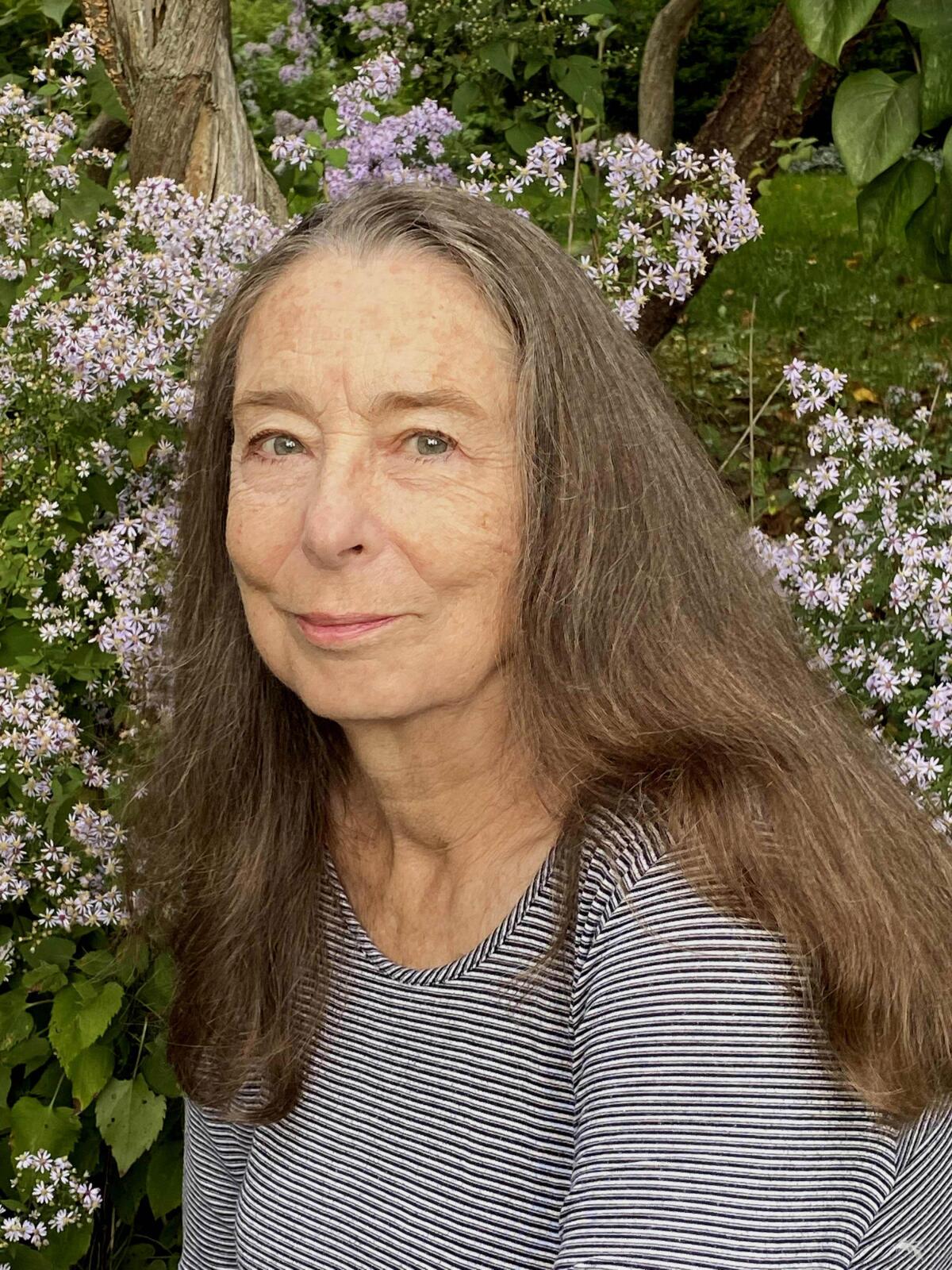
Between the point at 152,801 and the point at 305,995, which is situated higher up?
the point at 152,801

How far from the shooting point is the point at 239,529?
1779 mm

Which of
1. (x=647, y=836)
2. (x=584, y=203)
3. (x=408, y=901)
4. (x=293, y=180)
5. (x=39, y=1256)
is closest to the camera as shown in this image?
(x=647, y=836)

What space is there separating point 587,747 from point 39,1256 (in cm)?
140

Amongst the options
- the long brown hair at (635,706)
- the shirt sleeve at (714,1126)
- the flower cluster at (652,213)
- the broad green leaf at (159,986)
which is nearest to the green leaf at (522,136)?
the flower cluster at (652,213)

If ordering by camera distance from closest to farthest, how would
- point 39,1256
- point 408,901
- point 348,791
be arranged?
point 408,901 → point 348,791 → point 39,1256

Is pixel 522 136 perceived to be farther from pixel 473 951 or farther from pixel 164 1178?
Answer: pixel 473 951

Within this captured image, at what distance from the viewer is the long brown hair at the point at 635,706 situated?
1573 mm

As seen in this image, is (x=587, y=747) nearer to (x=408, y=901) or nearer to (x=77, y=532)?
(x=408, y=901)

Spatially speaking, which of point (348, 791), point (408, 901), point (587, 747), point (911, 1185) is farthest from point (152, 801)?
point (911, 1185)

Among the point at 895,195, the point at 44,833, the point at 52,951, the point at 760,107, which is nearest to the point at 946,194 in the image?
the point at 895,195

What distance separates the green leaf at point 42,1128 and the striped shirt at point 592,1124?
0.52 metres

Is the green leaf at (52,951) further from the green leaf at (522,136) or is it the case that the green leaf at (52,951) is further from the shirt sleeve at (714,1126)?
the green leaf at (522,136)

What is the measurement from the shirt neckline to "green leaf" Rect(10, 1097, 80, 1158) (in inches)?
36.3

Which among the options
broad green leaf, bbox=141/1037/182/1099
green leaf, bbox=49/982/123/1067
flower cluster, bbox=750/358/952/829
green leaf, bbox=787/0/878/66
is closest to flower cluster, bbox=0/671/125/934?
green leaf, bbox=49/982/123/1067
